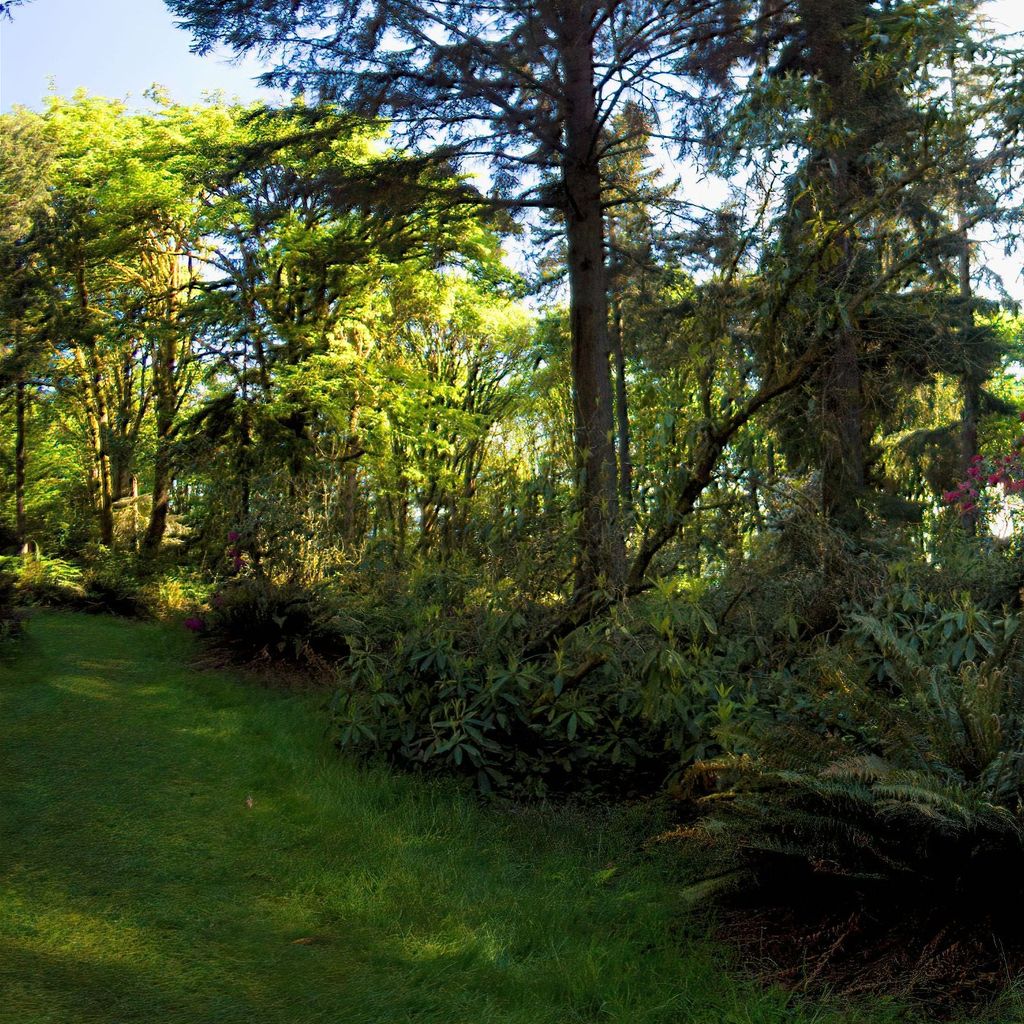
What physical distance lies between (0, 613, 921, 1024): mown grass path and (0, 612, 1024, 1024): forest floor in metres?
0.01

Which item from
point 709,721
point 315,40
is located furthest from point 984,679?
point 315,40

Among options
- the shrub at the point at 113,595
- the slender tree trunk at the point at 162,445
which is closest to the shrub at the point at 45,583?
the shrub at the point at 113,595

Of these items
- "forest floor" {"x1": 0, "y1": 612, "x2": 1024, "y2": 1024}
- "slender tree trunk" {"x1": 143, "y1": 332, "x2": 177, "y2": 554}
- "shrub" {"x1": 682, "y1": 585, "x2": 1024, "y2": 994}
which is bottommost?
"forest floor" {"x1": 0, "y1": 612, "x2": 1024, "y2": 1024}

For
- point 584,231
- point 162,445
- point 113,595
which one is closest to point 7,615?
point 113,595

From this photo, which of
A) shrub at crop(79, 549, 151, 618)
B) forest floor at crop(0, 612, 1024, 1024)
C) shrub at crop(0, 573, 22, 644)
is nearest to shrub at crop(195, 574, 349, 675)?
shrub at crop(0, 573, 22, 644)

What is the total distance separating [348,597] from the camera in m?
7.82

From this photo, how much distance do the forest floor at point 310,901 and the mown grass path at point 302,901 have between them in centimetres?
1

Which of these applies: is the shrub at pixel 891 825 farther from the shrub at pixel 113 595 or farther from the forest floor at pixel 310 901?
the shrub at pixel 113 595

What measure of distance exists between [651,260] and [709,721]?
6941 mm

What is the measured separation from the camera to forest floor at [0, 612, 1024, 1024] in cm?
295

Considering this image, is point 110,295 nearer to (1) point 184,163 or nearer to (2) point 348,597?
(1) point 184,163

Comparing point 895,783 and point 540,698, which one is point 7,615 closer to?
point 540,698

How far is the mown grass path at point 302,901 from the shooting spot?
296 cm

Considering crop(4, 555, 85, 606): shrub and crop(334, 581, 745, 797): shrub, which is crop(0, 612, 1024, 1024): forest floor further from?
crop(4, 555, 85, 606): shrub
